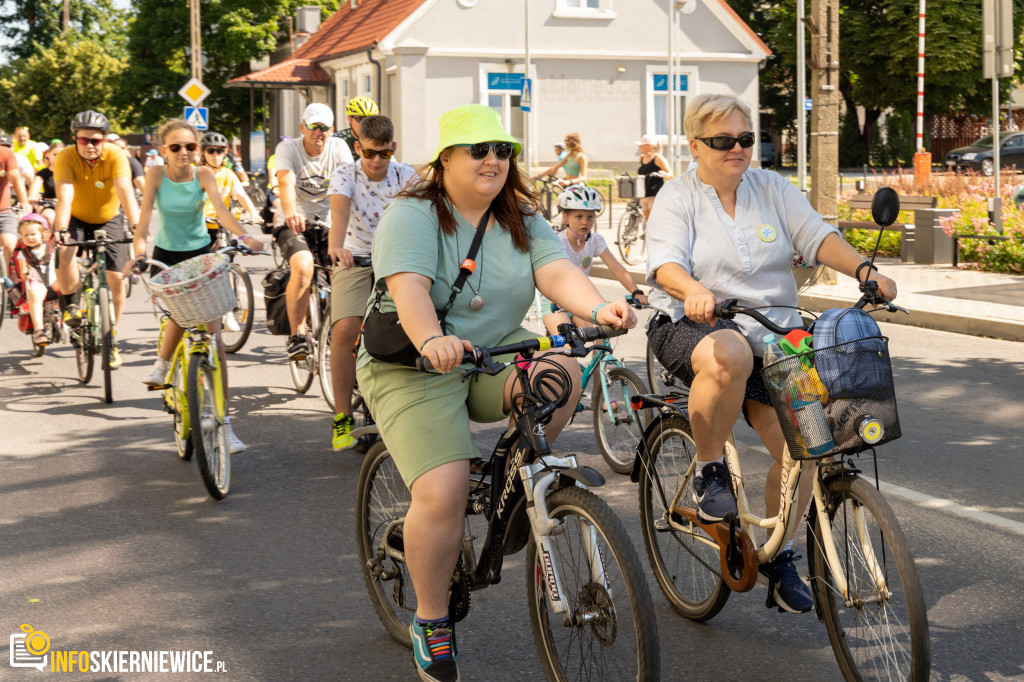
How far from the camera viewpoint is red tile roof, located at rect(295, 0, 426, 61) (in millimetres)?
40562

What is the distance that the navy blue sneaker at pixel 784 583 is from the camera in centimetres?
420

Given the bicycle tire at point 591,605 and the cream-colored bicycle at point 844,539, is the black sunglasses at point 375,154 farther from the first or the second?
the bicycle tire at point 591,605

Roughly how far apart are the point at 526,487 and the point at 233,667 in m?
1.33

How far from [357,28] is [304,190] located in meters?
37.8

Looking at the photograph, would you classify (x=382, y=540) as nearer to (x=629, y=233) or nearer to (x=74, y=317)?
(x=74, y=317)

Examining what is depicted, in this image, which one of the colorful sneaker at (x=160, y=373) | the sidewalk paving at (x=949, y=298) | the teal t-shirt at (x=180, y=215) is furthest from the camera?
the sidewalk paving at (x=949, y=298)

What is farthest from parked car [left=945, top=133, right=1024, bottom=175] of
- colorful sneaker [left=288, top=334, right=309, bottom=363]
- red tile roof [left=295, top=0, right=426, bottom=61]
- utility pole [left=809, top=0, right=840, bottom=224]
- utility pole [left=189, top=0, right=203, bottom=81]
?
colorful sneaker [left=288, top=334, right=309, bottom=363]

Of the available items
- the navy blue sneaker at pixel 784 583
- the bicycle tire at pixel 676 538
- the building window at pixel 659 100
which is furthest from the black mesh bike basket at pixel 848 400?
the building window at pixel 659 100

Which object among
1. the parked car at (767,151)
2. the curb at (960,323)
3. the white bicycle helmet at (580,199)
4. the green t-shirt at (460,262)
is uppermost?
the parked car at (767,151)

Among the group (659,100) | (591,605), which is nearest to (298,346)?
(591,605)

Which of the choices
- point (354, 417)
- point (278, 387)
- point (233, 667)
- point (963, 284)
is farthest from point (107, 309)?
point (963, 284)

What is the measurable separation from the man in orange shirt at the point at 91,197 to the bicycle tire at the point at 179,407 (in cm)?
202

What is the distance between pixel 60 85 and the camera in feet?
239

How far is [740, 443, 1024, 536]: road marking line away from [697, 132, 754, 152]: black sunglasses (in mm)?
2335
